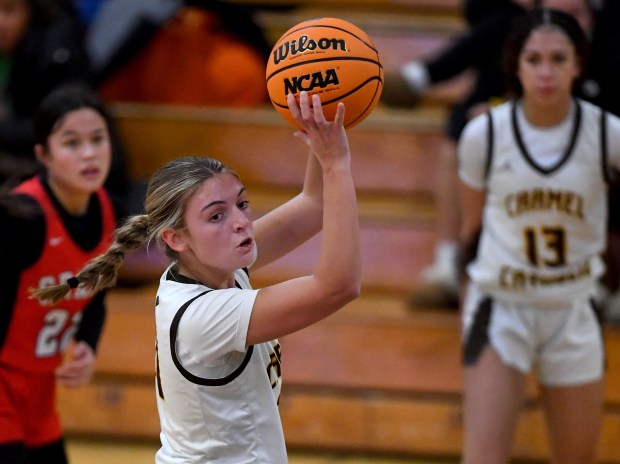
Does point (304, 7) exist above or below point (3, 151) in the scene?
above

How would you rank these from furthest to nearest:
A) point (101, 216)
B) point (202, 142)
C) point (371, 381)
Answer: point (202, 142) < point (371, 381) < point (101, 216)

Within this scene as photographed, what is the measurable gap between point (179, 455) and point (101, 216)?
1426mm

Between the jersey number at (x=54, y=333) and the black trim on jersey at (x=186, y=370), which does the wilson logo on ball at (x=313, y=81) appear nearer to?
the black trim on jersey at (x=186, y=370)

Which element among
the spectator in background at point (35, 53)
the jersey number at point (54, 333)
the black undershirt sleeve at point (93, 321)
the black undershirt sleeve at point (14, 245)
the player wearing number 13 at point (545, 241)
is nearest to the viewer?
the black undershirt sleeve at point (14, 245)

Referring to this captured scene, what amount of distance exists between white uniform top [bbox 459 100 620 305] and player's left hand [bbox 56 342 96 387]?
152 centimetres

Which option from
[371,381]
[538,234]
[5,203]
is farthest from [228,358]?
[371,381]

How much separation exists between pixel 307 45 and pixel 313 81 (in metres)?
0.13

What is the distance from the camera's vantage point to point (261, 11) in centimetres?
747

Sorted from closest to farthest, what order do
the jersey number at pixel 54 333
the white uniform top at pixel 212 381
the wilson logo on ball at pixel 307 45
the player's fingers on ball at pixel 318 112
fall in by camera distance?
the player's fingers on ball at pixel 318 112, the white uniform top at pixel 212 381, the wilson logo on ball at pixel 307 45, the jersey number at pixel 54 333

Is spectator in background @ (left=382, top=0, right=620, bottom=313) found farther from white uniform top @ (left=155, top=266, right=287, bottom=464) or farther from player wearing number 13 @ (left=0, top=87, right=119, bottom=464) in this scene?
white uniform top @ (left=155, top=266, right=287, bottom=464)

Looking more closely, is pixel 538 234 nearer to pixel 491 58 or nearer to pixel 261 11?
pixel 491 58

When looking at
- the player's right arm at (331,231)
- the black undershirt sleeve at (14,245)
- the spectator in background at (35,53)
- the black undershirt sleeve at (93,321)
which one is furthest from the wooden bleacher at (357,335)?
the player's right arm at (331,231)

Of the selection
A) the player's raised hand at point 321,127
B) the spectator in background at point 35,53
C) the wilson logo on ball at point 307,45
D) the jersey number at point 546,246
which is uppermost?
the spectator in background at point 35,53

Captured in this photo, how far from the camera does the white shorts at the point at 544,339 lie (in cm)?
418
